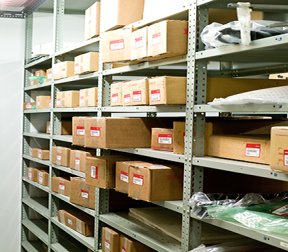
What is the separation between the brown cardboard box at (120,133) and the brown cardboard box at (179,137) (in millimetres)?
381

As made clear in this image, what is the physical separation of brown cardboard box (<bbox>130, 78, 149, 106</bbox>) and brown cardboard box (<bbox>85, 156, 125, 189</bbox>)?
42 centimetres

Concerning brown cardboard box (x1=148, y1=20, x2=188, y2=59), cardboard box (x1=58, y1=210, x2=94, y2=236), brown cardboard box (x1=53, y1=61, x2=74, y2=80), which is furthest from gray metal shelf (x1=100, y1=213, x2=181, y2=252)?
brown cardboard box (x1=53, y1=61, x2=74, y2=80)

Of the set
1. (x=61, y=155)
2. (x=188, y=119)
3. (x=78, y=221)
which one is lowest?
(x=78, y=221)

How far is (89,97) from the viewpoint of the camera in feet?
11.7

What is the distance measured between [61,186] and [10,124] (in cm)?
149

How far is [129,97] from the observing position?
281cm

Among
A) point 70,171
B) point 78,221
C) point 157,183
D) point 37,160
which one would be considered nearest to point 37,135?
point 37,160

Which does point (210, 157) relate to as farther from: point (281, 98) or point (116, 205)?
point (116, 205)

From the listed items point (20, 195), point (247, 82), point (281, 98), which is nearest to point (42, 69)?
point (20, 195)

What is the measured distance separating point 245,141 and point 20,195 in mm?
3875

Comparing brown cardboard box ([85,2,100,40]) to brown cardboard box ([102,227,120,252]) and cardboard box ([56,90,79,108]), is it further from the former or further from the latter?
brown cardboard box ([102,227,120,252])

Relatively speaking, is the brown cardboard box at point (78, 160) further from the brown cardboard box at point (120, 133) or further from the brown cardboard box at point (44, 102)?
the brown cardboard box at point (44, 102)

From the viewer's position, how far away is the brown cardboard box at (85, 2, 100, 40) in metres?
3.41

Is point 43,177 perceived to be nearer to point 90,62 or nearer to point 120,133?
point 90,62
